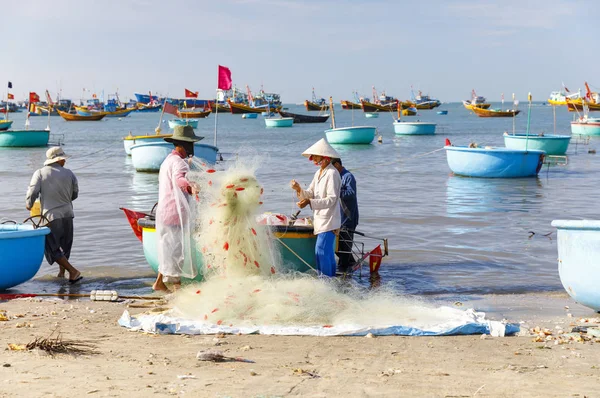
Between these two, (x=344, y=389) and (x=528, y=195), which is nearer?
(x=344, y=389)

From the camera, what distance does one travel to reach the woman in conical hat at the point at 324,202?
25.2 ft

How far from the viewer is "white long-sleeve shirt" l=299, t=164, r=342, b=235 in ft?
25.2

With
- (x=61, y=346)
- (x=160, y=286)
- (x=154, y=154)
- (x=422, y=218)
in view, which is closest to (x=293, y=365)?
(x=61, y=346)

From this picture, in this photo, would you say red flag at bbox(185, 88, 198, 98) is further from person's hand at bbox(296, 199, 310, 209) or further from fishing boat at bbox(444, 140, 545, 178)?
person's hand at bbox(296, 199, 310, 209)

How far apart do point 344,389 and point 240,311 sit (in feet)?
6.76

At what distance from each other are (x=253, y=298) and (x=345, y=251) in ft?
7.87

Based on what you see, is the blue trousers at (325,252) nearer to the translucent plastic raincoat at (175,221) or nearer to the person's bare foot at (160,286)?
the translucent plastic raincoat at (175,221)

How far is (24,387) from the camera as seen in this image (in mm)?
4676

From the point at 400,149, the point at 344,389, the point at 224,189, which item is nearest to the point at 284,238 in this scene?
the point at 224,189

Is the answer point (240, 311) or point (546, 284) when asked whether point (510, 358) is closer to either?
point (240, 311)

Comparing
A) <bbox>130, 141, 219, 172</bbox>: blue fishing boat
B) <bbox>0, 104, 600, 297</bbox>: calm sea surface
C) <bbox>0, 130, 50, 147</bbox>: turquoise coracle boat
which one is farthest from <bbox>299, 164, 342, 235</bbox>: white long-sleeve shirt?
<bbox>0, 130, 50, 147</bbox>: turquoise coracle boat

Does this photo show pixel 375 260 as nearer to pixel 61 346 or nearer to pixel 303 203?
pixel 303 203

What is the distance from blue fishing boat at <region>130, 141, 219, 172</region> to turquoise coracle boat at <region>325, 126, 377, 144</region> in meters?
17.2

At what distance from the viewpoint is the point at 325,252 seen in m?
7.96
